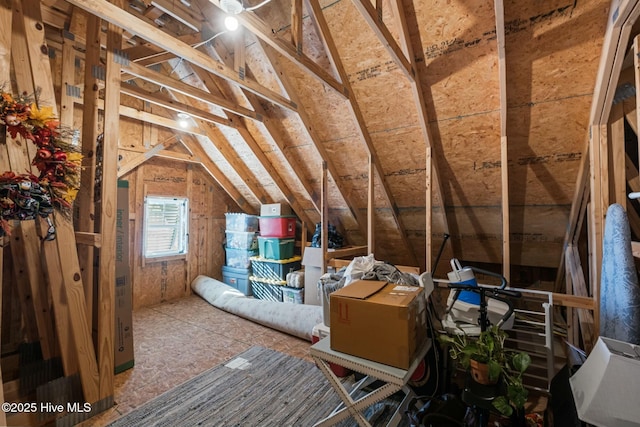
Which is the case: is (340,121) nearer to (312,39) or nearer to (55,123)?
(312,39)

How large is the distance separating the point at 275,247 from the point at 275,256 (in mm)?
143

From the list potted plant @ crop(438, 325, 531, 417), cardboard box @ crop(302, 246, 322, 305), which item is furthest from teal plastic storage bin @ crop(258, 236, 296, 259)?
potted plant @ crop(438, 325, 531, 417)

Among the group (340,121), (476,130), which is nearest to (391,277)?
(476,130)

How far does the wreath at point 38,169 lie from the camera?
133 centimetres

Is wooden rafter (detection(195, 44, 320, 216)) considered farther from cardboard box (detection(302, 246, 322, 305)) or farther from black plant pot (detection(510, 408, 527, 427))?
black plant pot (detection(510, 408, 527, 427))

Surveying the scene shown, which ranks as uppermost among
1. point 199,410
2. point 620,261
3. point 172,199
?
point 172,199

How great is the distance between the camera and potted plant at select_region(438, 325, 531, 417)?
51.9 inches

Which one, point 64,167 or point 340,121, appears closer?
point 64,167

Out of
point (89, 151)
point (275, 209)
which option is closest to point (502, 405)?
point (89, 151)

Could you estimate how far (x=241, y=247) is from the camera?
4.83 meters

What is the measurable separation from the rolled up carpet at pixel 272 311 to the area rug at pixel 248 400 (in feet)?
1.69

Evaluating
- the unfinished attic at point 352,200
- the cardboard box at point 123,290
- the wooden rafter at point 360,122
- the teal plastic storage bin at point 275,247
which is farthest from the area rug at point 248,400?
the wooden rafter at point 360,122

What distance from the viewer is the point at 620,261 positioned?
172 centimetres

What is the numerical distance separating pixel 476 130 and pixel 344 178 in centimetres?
159
